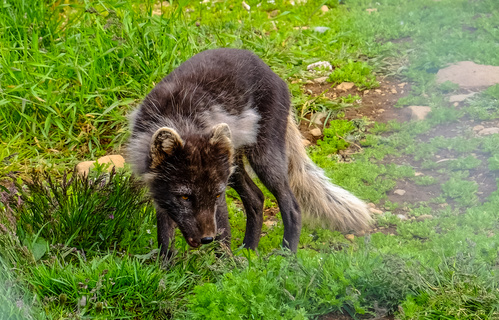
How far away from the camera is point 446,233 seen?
435 cm

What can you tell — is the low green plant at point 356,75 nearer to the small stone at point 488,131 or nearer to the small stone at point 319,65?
the small stone at point 319,65

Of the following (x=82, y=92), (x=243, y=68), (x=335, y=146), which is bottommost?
(x=335, y=146)

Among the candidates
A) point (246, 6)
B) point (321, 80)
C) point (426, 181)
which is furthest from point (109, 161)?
point (246, 6)

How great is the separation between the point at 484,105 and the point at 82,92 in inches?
162

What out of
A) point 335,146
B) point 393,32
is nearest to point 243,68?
point 335,146

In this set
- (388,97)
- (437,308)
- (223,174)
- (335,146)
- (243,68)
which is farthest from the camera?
(388,97)

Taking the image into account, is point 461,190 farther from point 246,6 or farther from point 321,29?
point 246,6

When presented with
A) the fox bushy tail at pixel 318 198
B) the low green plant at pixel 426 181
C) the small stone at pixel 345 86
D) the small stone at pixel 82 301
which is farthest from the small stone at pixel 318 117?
the small stone at pixel 82 301

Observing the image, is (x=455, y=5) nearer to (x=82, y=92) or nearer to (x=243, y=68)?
(x=243, y=68)

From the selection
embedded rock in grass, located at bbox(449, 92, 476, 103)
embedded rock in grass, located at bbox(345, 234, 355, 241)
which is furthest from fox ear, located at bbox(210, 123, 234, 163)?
embedded rock in grass, located at bbox(449, 92, 476, 103)

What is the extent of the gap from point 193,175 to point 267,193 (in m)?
1.78

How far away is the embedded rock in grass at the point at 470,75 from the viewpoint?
6.08m

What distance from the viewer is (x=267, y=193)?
17.7ft

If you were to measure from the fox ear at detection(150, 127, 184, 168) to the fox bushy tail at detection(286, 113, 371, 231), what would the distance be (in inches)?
52.0
